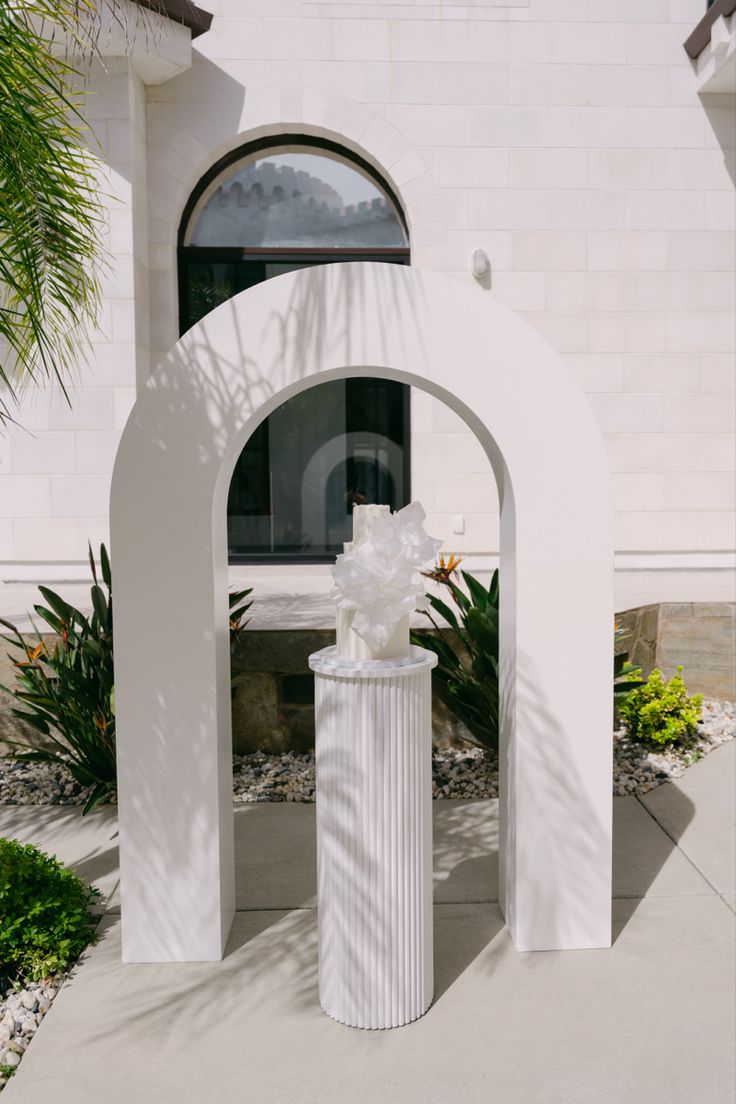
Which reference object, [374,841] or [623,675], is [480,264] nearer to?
[623,675]

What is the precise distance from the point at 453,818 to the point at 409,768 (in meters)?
1.93

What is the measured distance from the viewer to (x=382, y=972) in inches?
111

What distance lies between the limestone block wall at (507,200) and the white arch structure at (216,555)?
571 cm

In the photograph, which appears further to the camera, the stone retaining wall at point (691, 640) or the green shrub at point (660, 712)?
the stone retaining wall at point (691, 640)

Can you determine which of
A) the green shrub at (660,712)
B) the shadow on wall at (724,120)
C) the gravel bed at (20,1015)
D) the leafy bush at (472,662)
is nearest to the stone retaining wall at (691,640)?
the green shrub at (660,712)

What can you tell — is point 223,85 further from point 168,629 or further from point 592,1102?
point 592,1102

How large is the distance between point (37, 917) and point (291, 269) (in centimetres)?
766

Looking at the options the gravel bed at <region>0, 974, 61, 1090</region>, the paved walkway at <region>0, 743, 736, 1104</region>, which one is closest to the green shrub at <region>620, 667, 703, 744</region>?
the paved walkway at <region>0, 743, 736, 1104</region>

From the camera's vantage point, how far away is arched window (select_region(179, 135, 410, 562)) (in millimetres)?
9398

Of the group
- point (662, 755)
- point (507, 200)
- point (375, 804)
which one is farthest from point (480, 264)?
point (375, 804)

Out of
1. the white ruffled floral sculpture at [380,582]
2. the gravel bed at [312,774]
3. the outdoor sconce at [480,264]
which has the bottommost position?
the gravel bed at [312,774]

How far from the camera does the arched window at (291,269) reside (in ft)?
30.8

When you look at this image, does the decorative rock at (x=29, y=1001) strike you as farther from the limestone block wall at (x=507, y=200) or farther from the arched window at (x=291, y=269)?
the arched window at (x=291, y=269)

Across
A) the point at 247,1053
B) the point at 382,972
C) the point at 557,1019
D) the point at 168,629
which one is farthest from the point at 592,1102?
the point at 168,629
